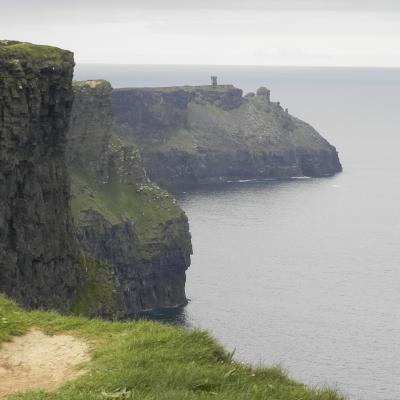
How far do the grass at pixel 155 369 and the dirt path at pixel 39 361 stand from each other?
0.40 metres

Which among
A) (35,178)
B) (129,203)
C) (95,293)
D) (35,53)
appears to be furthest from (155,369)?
(129,203)

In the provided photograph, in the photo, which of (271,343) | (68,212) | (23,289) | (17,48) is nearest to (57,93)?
(17,48)

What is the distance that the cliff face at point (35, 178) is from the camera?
9488 cm

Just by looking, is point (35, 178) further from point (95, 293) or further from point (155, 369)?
point (155, 369)

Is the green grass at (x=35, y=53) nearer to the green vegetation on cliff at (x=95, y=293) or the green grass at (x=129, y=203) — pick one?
the green vegetation on cliff at (x=95, y=293)

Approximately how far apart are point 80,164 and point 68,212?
78.6 metres

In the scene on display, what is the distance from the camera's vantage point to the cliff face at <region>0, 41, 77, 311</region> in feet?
311

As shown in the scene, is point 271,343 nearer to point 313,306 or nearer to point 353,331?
point 353,331

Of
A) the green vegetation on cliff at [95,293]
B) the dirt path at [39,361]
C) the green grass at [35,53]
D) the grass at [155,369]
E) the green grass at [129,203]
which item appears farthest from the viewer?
the green grass at [129,203]

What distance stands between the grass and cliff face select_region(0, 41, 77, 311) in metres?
68.2

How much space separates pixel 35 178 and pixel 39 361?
79.2 meters

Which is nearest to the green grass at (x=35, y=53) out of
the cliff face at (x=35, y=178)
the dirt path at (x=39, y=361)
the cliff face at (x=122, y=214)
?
the cliff face at (x=35, y=178)

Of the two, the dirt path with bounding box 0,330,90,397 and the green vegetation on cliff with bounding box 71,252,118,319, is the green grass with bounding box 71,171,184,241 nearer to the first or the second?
the green vegetation on cliff with bounding box 71,252,118,319

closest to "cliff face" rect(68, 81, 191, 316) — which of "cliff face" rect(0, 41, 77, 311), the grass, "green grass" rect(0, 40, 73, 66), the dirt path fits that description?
"cliff face" rect(0, 41, 77, 311)
